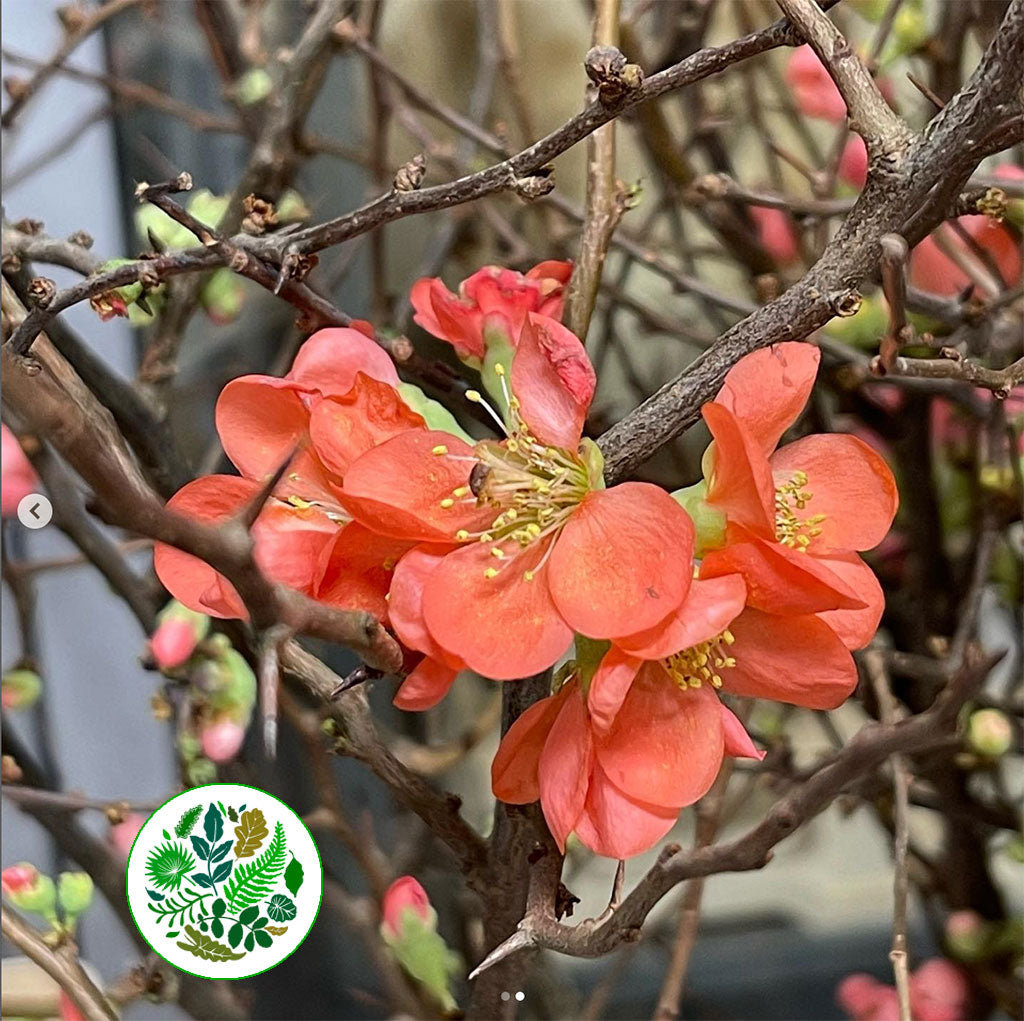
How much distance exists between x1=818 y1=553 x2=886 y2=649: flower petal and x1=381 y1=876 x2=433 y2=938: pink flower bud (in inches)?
6.4

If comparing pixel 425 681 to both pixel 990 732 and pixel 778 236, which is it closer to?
pixel 990 732

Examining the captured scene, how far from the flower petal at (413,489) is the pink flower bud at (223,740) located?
17 cm

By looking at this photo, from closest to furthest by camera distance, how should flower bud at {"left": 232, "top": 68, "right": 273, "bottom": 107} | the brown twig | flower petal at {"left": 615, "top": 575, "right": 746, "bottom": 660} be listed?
flower petal at {"left": 615, "top": 575, "right": 746, "bottom": 660}
the brown twig
flower bud at {"left": 232, "top": 68, "right": 273, "bottom": 107}

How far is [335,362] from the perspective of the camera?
0.24 metres

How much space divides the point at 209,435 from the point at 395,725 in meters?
0.20

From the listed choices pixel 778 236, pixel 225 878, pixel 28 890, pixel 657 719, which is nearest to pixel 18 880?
pixel 28 890

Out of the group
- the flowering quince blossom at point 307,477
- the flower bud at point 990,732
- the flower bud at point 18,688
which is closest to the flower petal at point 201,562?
the flowering quince blossom at point 307,477

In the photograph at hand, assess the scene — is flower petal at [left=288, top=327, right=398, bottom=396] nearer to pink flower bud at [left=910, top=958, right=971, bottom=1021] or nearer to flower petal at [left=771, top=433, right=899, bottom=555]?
flower petal at [left=771, top=433, right=899, bottom=555]

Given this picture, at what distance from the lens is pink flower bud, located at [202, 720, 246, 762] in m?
0.36

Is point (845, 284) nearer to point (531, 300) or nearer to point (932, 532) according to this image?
point (531, 300)

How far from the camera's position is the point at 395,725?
1.73 ft

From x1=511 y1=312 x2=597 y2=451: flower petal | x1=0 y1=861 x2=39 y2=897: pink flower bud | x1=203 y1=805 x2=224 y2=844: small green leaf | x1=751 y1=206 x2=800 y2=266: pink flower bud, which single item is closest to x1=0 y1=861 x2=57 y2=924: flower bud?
x1=0 y1=861 x2=39 y2=897: pink flower bud

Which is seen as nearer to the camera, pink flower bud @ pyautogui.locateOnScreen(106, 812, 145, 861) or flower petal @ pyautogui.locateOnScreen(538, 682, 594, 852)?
flower petal @ pyautogui.locateOnScreen(538, 682, 594, 852)

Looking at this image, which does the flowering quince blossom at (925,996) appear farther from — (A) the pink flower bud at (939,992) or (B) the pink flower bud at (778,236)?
(B) the pink flower bud at (778,236)
